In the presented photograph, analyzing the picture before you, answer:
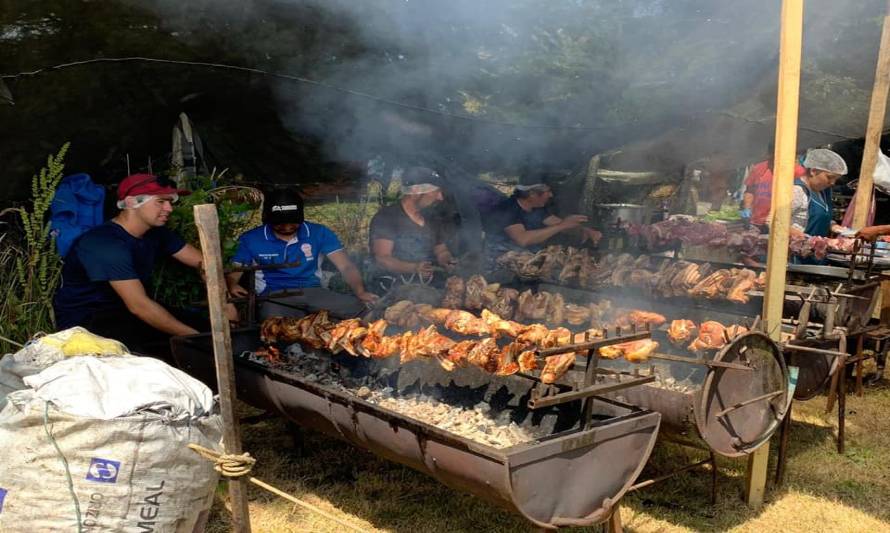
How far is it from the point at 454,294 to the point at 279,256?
169 centimetres

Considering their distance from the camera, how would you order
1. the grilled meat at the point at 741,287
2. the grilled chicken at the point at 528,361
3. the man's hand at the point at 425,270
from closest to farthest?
the grilled chicken at the point at 528,361
the grilled meat at the point at 741,287
the man's hand at the point at 425,270

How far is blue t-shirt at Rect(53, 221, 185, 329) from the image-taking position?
4883 millimetres

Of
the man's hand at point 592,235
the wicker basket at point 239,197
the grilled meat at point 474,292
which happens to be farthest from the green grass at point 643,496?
the man's hand at point 592,235

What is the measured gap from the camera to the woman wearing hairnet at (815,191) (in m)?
7.58

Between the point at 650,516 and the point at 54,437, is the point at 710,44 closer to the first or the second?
the point at 650,516

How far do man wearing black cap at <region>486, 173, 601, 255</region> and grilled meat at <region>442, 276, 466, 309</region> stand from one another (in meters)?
2.07

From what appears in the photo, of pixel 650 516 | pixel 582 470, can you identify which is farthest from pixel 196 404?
pixel 650 516

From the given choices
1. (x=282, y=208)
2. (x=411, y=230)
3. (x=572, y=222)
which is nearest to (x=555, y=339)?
(x=282, y=208)

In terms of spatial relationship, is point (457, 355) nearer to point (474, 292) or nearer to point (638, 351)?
point (638, 351)

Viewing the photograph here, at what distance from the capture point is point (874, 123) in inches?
291

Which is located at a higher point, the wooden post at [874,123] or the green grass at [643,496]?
the wooden post at [874,123]

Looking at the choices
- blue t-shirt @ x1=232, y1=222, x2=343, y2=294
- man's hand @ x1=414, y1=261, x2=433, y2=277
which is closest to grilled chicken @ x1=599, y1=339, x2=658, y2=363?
man's hand @ x1=414, y1=261, x2=433, y2=277

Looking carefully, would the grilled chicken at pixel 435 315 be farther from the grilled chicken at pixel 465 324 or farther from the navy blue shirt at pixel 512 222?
the navy blue shirt at pixel 512 222

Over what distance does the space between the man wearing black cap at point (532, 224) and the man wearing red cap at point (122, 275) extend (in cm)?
386
